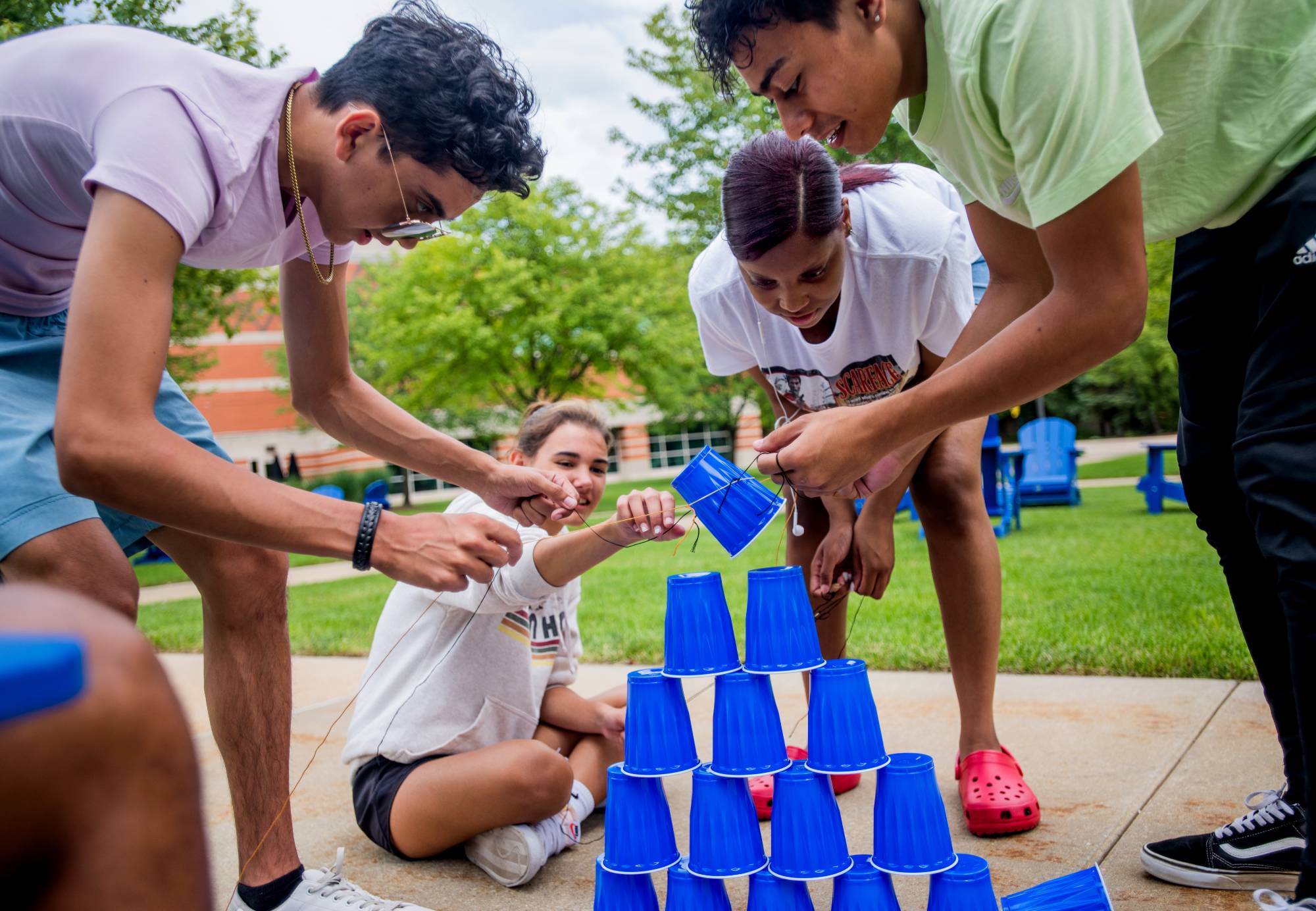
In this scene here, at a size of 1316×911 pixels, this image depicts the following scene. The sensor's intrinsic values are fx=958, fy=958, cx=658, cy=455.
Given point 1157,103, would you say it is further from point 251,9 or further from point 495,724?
point 251,9

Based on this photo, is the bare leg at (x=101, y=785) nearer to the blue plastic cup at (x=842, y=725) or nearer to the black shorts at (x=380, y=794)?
the blue plastic cup at (x=842, y=725)

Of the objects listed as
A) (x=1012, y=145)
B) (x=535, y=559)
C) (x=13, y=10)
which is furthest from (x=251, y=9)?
(x=1012, y=145)

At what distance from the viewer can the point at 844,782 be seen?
282 centimetres

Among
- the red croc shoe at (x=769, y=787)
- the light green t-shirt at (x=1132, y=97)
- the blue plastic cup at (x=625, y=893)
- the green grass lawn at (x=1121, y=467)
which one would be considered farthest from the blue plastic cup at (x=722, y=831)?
the green grass lawn at (x=1121, y=467)

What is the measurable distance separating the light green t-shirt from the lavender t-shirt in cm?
134

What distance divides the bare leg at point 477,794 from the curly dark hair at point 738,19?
1721mm

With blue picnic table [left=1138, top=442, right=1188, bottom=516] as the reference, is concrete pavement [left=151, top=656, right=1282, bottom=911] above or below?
above

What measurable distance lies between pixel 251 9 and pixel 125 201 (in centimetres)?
1043

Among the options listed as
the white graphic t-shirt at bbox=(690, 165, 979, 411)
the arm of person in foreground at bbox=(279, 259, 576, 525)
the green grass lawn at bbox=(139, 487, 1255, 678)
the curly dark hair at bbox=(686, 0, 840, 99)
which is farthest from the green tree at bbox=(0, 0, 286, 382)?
the curly dark hair at bbox=(686, 0, 840, 99)

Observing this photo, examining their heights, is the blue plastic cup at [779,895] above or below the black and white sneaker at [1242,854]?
above

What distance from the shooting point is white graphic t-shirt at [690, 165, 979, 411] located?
2.74 meters

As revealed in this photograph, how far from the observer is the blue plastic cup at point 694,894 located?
1869mm

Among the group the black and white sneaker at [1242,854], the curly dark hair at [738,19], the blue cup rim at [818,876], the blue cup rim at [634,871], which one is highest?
the curly dark hair at [738,19]

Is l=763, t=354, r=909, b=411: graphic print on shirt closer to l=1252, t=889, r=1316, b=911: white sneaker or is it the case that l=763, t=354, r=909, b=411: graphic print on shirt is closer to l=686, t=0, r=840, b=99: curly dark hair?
l=686, t=0, r=840, b=99: curly dark hair
